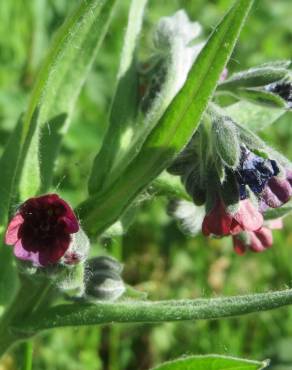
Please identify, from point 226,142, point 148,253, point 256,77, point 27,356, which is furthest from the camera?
point 148,253

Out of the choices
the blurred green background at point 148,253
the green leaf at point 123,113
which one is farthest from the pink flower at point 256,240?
the blurred green background at point 148,253

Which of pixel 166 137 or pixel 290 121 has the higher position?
pixel 166 137

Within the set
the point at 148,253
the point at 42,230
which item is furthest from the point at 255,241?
the point at 148,253

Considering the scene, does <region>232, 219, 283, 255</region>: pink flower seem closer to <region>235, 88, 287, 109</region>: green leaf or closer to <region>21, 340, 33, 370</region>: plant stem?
<region>235, 88, 287, 109</region>: green leaf

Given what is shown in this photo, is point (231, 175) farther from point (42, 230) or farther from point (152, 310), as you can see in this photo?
point (42, 230)

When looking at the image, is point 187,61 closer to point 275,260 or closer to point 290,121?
point 275,260

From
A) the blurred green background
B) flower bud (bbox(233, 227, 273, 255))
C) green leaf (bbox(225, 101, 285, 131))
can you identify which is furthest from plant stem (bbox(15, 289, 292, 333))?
the blurred green background

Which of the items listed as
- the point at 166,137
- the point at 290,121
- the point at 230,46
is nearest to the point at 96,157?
the point at 166,137
